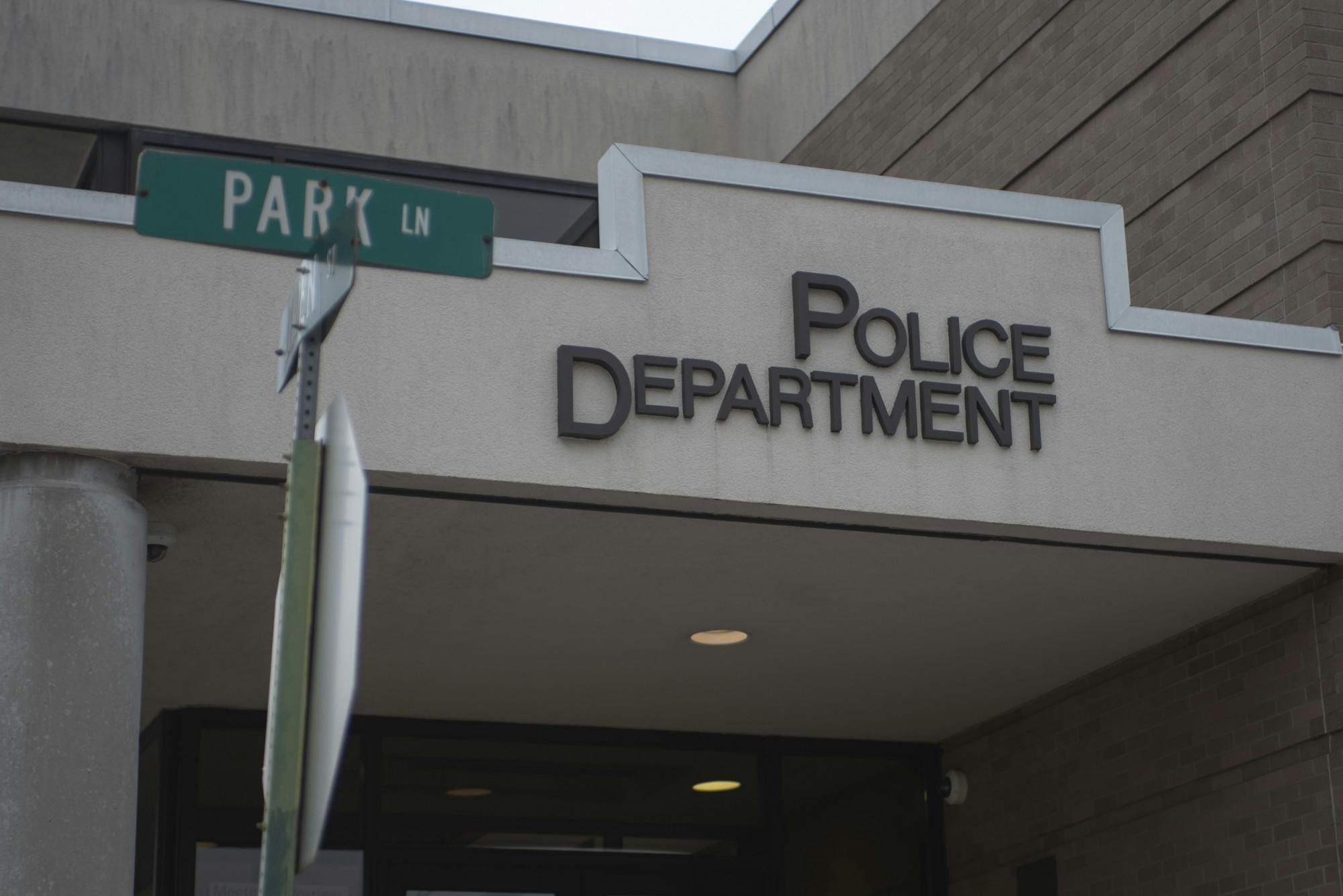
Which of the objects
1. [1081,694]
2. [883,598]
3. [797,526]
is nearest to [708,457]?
[797,526]

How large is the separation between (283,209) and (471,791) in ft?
27.5

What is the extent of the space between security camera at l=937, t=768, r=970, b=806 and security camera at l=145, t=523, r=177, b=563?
629 cm

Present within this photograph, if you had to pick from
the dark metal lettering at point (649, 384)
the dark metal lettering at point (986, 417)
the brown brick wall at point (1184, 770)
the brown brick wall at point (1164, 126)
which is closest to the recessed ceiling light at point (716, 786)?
the brown brick wall at point (1184, 770)

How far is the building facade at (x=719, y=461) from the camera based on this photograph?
7.66 m

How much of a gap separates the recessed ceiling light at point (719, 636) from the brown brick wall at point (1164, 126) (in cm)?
330

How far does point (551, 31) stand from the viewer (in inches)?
579

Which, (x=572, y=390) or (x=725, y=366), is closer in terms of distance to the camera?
(x=572, y=390)

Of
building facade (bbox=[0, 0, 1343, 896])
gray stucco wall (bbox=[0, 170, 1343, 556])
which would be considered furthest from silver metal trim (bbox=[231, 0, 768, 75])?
gray stucco wall (bbox=[0, 170, 1343, 556])

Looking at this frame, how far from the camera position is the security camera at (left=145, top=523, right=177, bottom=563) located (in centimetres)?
836

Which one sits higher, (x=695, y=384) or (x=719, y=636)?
(x=695, y=384)

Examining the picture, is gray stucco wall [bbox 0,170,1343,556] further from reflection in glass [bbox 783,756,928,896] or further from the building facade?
reflection in glass [bbox 783,756,928,896]

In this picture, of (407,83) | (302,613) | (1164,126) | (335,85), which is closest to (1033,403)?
(1164,126)

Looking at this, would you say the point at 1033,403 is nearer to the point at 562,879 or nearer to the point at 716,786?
the point at 716,786

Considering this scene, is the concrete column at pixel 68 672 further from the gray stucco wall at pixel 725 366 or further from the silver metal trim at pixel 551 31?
the silver metal trim at pixel 551 31
